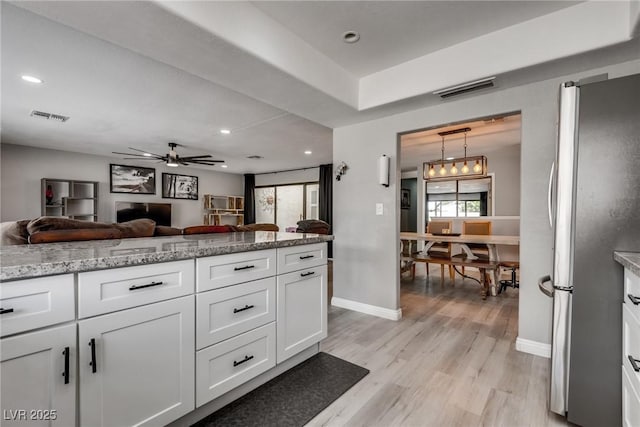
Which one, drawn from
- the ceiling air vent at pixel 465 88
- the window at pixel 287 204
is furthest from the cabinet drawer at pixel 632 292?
the window at pixel 287 204

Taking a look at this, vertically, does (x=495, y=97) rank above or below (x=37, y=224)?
above

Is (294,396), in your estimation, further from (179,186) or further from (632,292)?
(179,186)

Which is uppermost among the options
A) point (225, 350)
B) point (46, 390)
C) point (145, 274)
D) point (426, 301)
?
point (145, 274)

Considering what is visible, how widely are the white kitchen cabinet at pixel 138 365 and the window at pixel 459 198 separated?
6314mm

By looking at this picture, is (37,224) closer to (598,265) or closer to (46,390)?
(46,390)

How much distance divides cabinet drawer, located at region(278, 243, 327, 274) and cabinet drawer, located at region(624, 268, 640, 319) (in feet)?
5.42

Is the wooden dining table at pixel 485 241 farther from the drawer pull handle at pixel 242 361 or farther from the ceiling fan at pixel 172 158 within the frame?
the ceiling fan at pixel 172 158

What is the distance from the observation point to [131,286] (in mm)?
1212

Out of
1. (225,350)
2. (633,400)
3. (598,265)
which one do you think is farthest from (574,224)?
(225,350)

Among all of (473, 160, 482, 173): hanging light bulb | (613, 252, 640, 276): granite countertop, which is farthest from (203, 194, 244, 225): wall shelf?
(613, 252, 640, 276): granite countertop

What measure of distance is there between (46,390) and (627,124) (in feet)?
8.73

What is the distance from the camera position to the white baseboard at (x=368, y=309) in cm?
305

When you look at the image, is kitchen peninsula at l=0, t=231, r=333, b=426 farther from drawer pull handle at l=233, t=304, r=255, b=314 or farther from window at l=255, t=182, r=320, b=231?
window at l=255, t=182, r=320, b=231

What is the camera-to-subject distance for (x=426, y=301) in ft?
12.0
